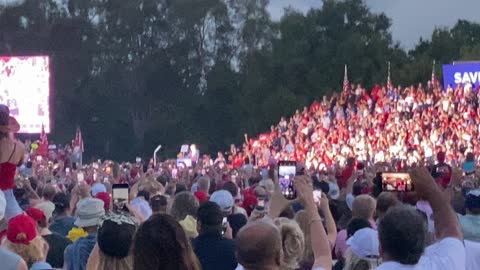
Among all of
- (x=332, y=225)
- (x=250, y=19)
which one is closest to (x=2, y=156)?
(x=332, y=225)

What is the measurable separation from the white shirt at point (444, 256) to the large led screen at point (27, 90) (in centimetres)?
3323

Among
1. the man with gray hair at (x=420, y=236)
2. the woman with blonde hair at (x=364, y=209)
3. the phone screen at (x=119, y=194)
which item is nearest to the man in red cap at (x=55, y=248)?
the phone screen at (x=119, y=194)

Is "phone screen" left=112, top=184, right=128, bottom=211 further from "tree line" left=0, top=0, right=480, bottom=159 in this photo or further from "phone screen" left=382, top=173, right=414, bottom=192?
"tree line" left=0, top=0, right=480, bottom=159

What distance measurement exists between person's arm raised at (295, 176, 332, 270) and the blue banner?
104ft

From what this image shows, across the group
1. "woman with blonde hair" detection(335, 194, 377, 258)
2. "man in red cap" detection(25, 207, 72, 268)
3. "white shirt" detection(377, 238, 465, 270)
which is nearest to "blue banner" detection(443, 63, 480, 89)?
"woman with blonde hair" detection(335, 194, 377, 258)

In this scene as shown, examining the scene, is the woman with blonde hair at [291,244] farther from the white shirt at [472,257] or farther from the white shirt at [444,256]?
the white shirt at [472,257]

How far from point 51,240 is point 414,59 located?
50.8 metres

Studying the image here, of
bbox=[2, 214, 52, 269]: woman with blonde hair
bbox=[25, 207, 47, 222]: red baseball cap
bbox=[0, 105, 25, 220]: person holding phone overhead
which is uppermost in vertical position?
bbox=[0, 105, 25, 220]: person holding phone overhead

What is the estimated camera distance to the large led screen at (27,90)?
1538 inches

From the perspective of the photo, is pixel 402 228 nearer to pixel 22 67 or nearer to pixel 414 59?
pixel 22 67

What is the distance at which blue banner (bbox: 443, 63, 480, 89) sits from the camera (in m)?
38.0

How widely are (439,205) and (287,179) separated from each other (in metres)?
2.21

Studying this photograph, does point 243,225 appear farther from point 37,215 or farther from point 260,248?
point 260,248

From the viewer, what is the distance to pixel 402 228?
5789mm
